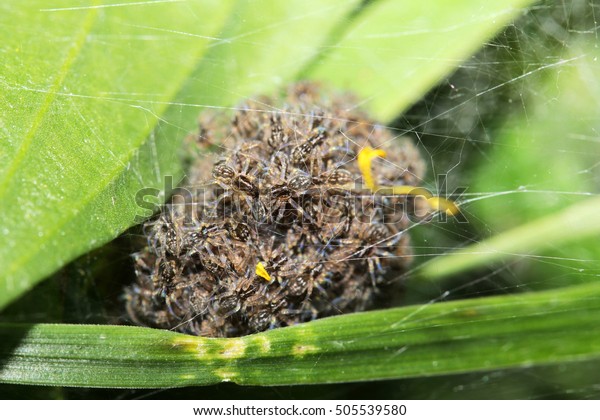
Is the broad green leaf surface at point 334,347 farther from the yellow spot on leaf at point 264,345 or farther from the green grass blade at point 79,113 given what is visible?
the green grass blade at point 79,113

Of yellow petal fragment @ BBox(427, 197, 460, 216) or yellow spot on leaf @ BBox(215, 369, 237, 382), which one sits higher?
yellow petal fragment @ BBox(427, 197, 460, 216)

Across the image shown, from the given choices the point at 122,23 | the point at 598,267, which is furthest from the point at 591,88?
the point at 122,23

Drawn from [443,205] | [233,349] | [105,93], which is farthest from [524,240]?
[105,93]

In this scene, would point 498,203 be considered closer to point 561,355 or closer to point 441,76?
point 441,76

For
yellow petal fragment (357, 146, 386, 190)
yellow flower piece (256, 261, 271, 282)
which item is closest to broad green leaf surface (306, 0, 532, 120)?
yellow petal fragment (357, 146, 386, 190)

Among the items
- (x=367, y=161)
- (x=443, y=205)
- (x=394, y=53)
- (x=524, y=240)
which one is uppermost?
(x=394, y=53)

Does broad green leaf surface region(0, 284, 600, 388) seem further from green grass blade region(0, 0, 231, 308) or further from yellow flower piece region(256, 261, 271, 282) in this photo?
green grass blade region(0, 0, 231, 308)

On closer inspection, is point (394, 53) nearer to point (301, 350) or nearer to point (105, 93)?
point (105, 93)
